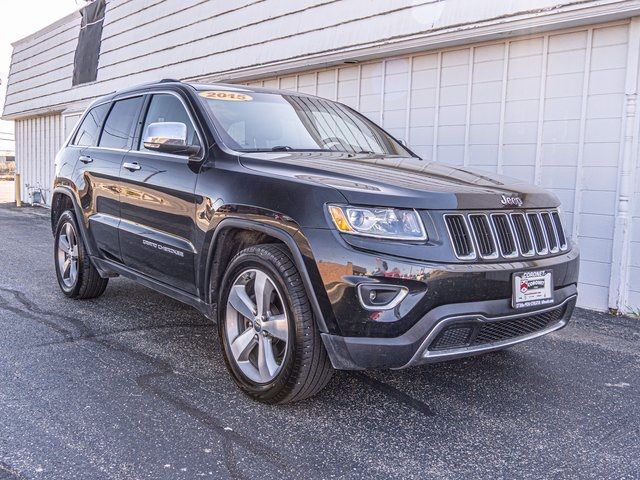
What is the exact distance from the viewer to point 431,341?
9.32 feet

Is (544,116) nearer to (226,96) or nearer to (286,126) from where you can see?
(286,126)

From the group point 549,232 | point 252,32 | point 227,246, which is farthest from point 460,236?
point 252,32

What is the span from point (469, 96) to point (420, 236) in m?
4.32

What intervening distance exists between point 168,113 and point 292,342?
7.09ft

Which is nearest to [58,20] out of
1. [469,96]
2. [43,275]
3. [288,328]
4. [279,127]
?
[43,275]

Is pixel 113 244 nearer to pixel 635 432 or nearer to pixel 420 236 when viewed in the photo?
pixel 420 236

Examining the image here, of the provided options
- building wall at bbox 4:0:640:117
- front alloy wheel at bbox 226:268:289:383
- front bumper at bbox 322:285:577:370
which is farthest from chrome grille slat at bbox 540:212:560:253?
building wall at bbox 4:0:640:117

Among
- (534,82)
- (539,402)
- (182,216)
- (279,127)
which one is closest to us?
(539,402)

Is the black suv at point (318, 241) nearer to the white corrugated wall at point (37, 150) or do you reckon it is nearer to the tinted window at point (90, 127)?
the tinted window at point (90, 127)

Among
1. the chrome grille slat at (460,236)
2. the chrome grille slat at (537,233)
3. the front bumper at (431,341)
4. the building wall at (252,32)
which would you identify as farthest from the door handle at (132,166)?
the building wall at (252,32)

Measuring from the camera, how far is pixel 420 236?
9.45 ft

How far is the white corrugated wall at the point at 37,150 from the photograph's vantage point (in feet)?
55.4

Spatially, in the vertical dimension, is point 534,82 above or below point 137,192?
above

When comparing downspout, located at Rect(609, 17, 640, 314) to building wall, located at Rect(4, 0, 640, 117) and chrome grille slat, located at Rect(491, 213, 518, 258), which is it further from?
chrome grille slat, located at Rect(491, 213, 518, 258)
